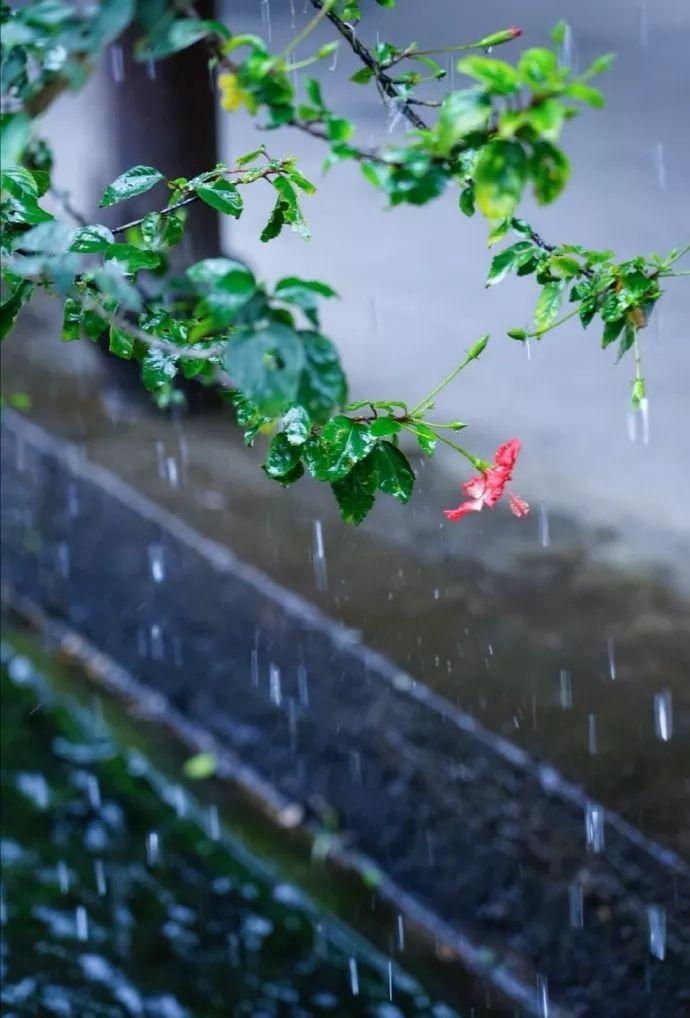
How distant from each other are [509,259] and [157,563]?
2.23 meters

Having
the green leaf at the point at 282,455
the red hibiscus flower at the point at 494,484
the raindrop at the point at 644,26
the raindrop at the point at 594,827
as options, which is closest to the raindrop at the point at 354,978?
the raindrop at the point at 594,827

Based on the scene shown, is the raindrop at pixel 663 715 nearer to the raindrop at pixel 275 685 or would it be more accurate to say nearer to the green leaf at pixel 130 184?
the raindrop at pixel 275 685

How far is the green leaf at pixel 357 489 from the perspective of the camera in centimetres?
124

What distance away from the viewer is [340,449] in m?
1.23

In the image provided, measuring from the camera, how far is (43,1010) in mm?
2479

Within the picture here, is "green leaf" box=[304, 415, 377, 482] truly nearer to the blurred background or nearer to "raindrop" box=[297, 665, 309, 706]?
the blurred background

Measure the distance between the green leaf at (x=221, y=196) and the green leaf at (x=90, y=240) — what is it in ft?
0.40

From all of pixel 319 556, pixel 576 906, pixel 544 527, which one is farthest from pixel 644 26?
pixel 576 906

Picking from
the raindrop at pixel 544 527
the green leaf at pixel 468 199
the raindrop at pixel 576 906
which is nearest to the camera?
the green leaf at pixel 468 199

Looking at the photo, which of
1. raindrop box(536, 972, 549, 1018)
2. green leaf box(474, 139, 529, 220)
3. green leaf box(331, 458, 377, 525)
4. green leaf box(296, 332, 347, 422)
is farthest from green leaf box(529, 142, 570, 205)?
raindrop box(536, 972, 549, 1018)

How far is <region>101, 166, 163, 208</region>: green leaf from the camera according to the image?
130 cm

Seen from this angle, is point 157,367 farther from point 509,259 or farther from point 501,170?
point 501,170

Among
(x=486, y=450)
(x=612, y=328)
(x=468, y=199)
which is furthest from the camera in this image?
(x=486, y=450)

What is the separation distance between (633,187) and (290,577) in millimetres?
3747
